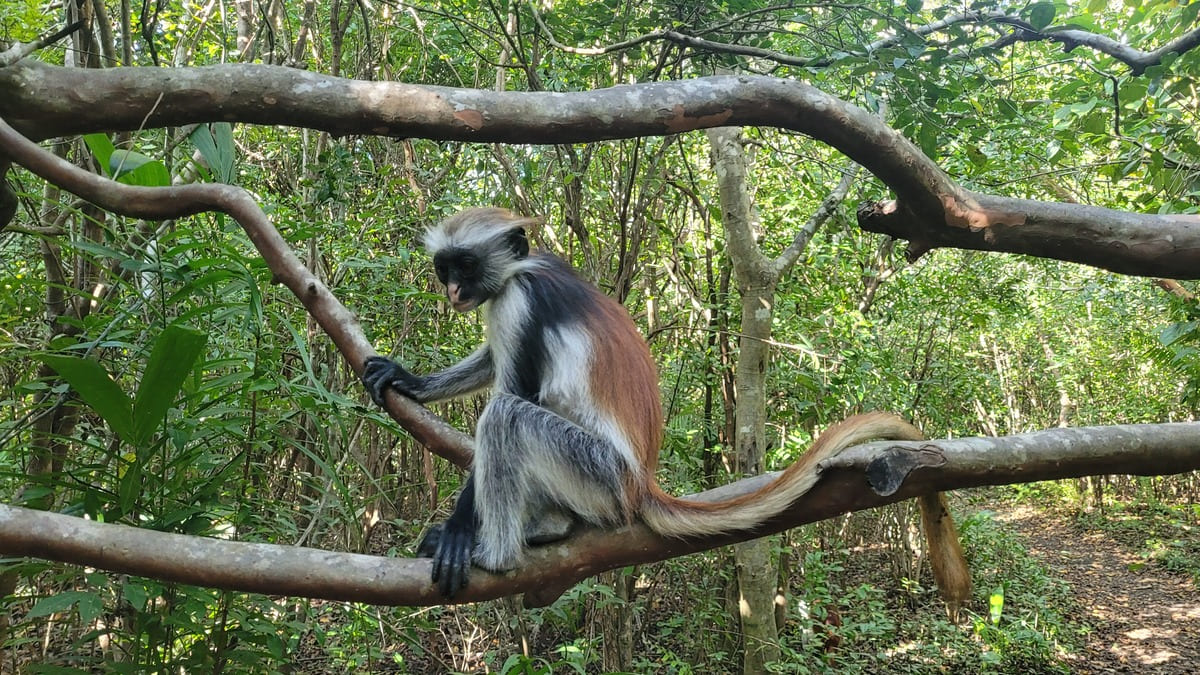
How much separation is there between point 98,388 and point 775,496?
2.54 metres

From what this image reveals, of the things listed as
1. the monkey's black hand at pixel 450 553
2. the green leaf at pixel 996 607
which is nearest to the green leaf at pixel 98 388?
the monkey's black hand at pixel 450 553

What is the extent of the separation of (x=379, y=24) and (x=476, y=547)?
6.55 m

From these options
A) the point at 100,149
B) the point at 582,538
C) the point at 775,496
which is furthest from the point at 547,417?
the point at 100,149

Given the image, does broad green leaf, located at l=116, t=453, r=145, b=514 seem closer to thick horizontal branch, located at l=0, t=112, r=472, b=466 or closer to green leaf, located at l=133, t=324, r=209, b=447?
green leaf, located at l=133, t=324, r=209, b=447

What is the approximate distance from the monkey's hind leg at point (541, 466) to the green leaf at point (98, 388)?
1384 millimetres

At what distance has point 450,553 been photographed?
3156 mm

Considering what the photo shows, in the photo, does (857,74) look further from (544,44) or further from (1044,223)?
(544,44)

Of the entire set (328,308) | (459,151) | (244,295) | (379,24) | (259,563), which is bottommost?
(259,563)

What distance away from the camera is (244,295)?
4.22 metres

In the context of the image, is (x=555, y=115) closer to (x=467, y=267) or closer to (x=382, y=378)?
(x=467, y=267)

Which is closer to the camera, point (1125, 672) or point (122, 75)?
point (122, 75)

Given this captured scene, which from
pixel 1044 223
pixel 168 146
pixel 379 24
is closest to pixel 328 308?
pixel 168 146

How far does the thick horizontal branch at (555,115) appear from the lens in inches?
107

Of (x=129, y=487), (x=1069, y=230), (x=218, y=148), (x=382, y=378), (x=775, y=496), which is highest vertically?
(x=218, y=148)
